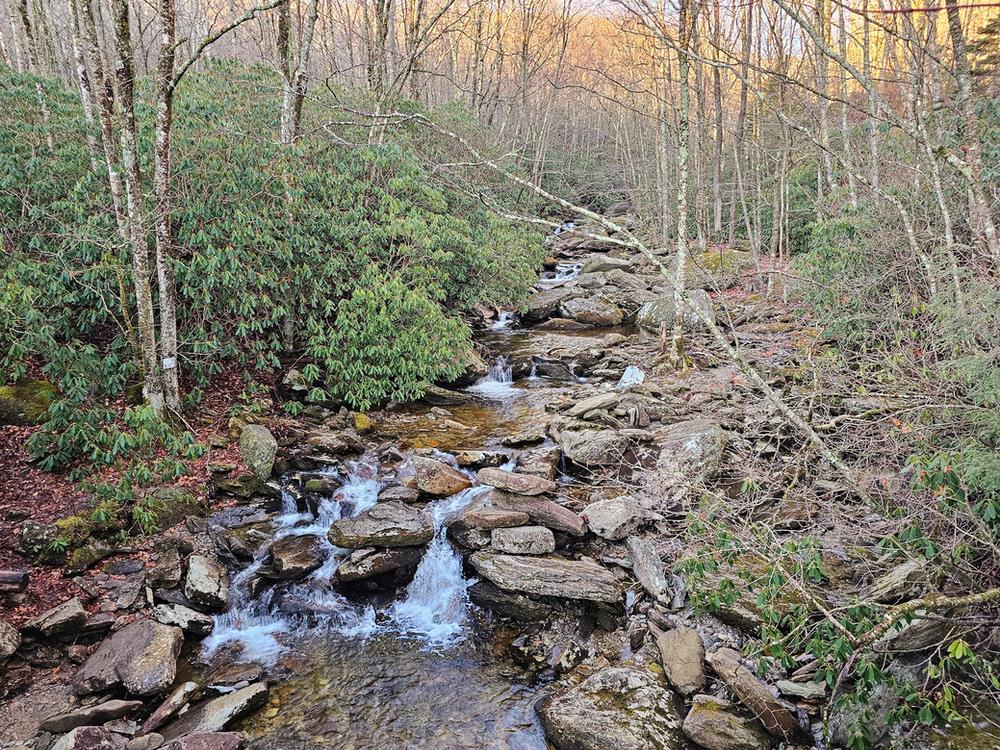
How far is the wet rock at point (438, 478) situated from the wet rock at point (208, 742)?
3.44 metres

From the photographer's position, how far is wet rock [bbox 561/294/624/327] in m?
16.2

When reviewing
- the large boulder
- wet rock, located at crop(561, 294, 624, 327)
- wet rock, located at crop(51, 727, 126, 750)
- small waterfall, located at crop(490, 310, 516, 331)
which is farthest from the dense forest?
wet rock, located at crop(561, 294, 624, 327)

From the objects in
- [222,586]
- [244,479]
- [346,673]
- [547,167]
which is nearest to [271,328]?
[244,479]

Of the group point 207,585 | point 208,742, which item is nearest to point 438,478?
point 207,585

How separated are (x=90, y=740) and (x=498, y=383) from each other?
8678mm

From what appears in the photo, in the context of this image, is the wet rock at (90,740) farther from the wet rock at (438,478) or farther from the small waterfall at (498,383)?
the small waterfall at (498,383)

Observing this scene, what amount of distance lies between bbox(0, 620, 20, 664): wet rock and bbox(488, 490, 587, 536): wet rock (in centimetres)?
461

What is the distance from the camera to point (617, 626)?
556cm

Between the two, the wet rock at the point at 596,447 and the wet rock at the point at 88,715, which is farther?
the wet rock at the point at 596,447

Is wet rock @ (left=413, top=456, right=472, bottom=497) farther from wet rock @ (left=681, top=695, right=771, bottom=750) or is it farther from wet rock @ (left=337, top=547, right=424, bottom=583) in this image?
wet rock @ (left=681, top=695, right=771, bottom=750)

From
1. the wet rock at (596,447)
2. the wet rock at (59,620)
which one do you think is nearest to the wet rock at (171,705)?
the wet rock at (59,620)

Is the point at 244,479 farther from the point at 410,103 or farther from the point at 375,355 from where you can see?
the point at 410,103

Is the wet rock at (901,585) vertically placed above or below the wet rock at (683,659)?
above

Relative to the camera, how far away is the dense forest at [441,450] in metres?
4.10
